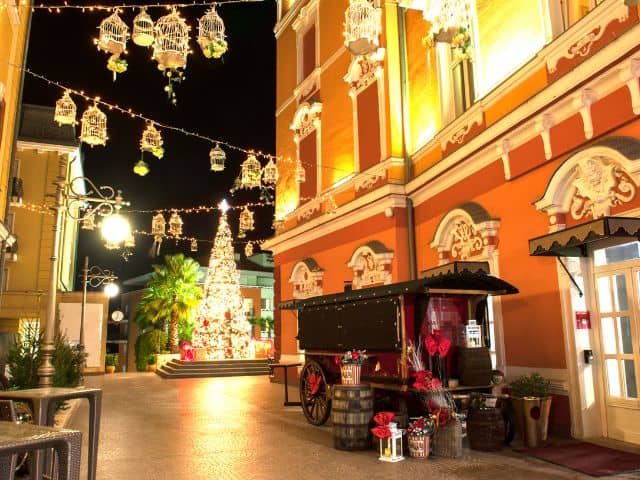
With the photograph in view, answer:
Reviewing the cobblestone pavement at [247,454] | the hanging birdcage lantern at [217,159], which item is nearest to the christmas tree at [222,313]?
the cobblestone pavement at [247,454]

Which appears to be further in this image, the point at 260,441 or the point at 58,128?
the point at 58,128

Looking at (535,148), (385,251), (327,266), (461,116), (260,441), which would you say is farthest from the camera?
(327,266)

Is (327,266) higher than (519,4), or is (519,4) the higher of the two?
(519,4)

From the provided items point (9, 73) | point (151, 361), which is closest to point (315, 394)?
point (9, 73)

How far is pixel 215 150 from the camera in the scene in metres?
A: 11.5

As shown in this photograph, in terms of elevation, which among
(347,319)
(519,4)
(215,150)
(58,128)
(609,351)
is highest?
(58,128)

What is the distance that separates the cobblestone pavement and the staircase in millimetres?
10964

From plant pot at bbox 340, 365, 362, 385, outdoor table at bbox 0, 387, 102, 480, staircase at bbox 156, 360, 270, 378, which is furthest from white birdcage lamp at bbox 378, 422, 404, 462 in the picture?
staircase at bbox 156, 360, 270, 378

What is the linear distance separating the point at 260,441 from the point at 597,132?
6.74 metres

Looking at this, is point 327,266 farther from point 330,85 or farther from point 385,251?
point 330,85

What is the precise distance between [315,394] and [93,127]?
234 inches

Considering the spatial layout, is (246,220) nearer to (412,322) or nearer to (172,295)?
(412,322)

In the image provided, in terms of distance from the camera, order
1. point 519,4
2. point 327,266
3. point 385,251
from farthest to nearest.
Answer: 1. point 327,266
2. point 385,251
3. point 519,4

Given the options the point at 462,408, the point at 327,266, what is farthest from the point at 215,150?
the point at 462,408
